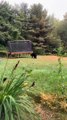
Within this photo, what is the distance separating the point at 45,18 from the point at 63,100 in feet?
98.3

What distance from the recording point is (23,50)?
22.4 metres

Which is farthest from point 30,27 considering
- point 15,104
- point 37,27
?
point 15,104

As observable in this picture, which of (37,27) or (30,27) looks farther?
(37,27)

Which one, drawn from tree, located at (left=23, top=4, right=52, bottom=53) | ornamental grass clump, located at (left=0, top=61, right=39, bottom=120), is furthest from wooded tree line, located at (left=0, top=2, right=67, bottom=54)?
ornamental grass clump, located at (left=0, top=61, right=39, bottom=120)

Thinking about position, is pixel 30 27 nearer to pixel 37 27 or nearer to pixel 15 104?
pixel 37 27

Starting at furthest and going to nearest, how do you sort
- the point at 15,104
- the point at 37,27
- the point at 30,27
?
1. the point at 37,27
2. the point at 30,27
3. the point at 15,104

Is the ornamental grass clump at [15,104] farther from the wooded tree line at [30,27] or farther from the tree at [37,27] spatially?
the tree at [37,27]

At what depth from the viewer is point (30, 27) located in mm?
33844

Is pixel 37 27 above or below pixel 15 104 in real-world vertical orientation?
below

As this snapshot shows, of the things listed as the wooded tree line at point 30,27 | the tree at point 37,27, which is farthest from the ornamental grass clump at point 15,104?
the tree at point 37,27

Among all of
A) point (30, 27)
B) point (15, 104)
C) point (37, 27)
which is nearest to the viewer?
point (15, 104)

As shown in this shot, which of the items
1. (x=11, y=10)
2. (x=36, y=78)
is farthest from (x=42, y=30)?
(x=36, y=78)

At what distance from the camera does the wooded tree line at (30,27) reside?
93.0ft

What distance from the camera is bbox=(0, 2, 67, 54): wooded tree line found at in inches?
1116
